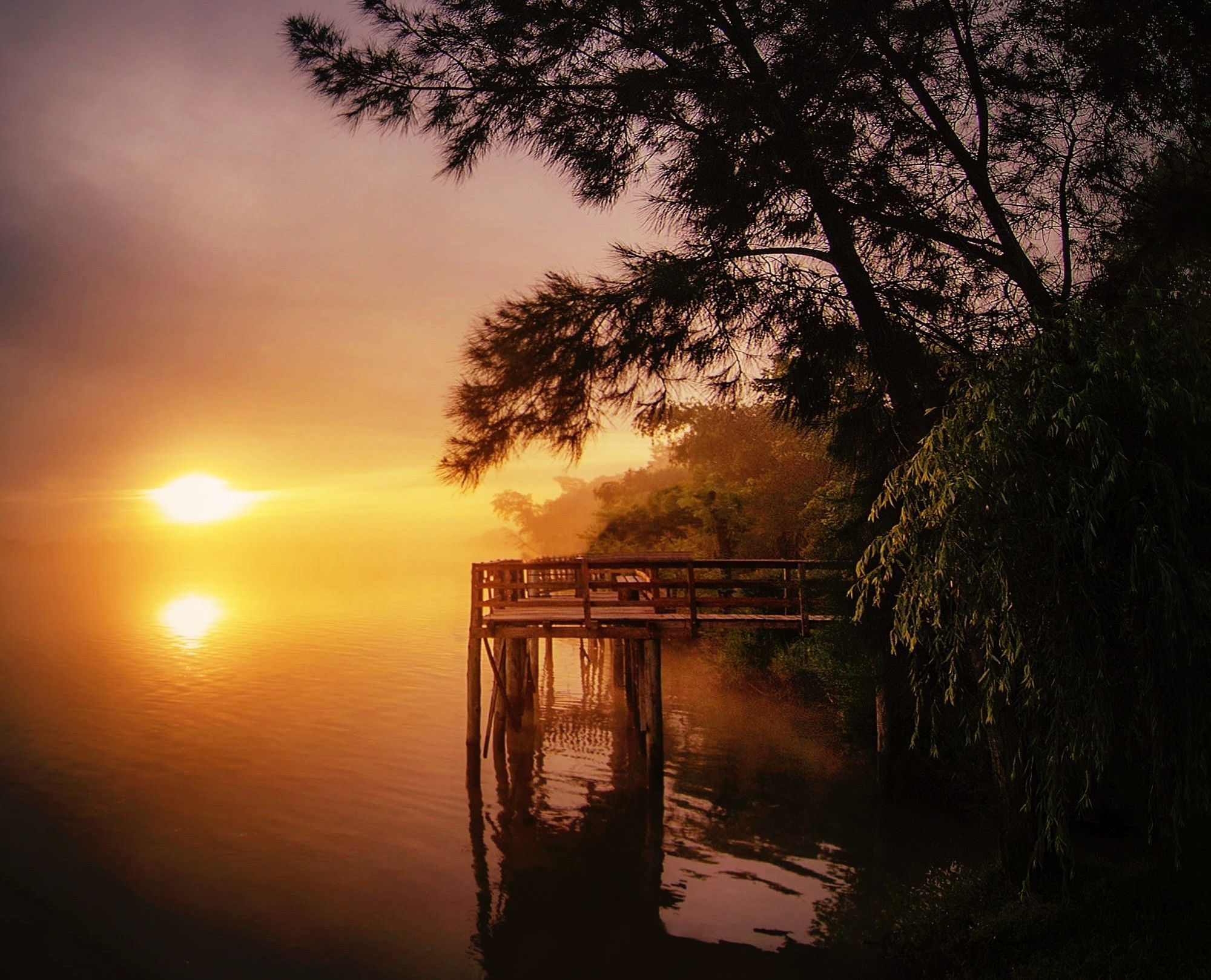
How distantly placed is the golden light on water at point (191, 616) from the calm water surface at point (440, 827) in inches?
874

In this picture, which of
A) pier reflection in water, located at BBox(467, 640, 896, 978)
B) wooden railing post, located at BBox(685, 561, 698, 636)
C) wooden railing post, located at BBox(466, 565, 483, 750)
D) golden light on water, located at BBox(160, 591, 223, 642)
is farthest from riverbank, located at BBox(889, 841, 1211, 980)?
golden light on water, located at BBox(160, 591, 223, 642)

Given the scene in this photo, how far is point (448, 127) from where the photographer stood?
10.8 metres

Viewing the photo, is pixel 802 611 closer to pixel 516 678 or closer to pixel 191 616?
pixel 516 678

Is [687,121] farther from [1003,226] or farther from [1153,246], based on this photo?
[1153,246]

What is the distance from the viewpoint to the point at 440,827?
14.9 meters

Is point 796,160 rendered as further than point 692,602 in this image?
No

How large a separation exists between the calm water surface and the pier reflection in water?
52 mm

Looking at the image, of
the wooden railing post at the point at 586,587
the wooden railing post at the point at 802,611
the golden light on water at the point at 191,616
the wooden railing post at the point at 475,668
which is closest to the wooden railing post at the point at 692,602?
the wooden railing post at the point at 586,587

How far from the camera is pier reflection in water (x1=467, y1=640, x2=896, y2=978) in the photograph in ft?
33.1

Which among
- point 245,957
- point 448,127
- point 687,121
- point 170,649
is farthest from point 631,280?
point 170,649

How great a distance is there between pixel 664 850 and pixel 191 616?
60456mm

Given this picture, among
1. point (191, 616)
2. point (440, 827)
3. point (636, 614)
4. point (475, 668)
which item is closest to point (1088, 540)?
Answer: point (636, 614)

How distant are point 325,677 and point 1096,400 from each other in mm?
30361

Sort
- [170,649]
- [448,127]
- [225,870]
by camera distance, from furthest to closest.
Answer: [170,649] → [225,870] → [448,127]
